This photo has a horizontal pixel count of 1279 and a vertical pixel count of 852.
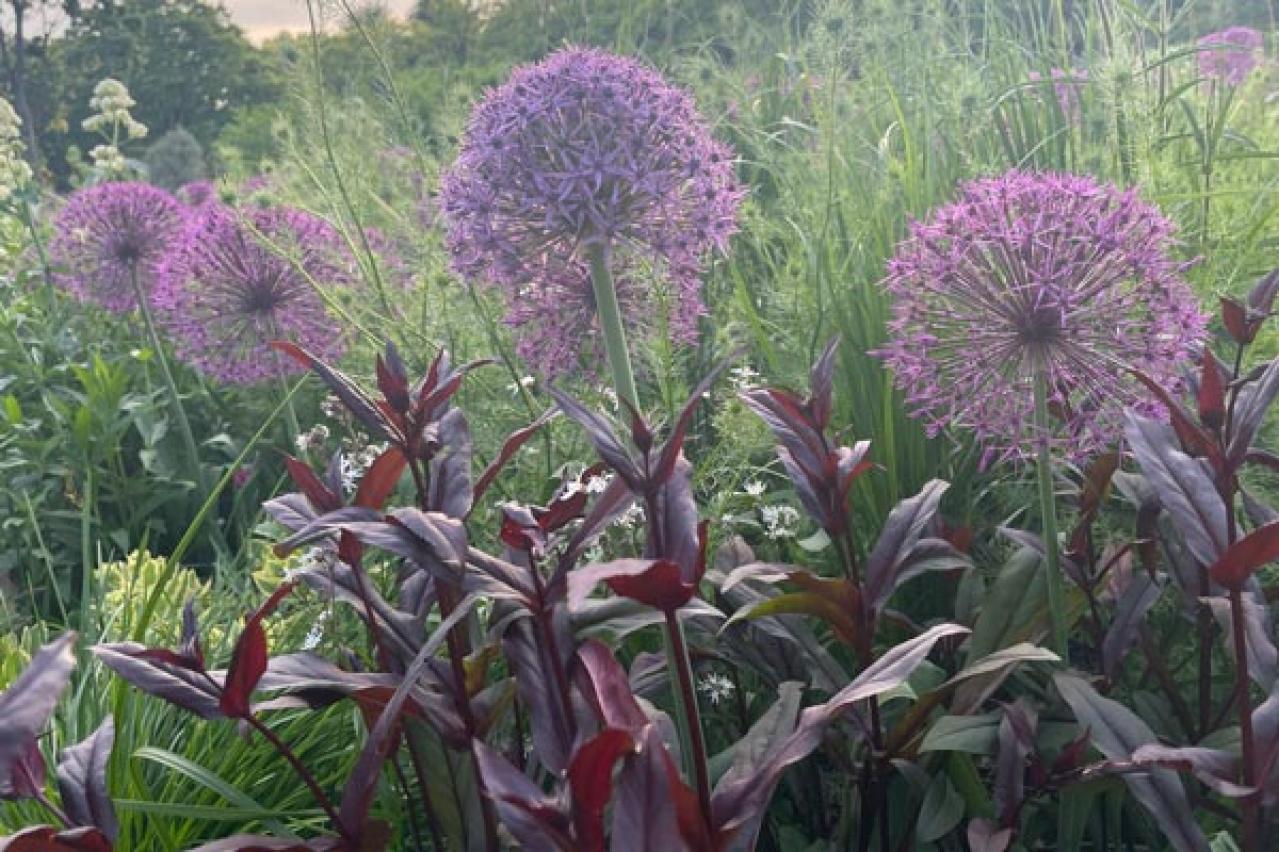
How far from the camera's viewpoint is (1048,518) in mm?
2002

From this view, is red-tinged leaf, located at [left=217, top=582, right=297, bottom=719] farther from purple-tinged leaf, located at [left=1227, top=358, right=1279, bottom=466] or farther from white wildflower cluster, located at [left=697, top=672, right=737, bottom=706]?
purple-tinged leaf, located at [left=1227, top=358, right=1279, bottom=466]

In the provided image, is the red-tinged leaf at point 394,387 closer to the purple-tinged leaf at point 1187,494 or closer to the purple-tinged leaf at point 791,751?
the purple-tinged leaf at point 791,751

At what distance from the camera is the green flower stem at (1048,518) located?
6.60 feet

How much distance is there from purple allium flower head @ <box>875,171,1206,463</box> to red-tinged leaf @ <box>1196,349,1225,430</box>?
0.28m

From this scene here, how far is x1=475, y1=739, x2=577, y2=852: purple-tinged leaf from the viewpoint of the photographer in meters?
1.43

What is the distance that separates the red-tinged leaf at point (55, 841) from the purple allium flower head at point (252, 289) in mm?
2588

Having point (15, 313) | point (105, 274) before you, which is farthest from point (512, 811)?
point (15, 313)

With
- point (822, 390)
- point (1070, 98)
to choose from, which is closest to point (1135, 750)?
point (822, 390)

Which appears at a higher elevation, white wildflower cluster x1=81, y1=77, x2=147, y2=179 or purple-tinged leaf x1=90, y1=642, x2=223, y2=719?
white wildflower cluster x1=81, y1=77, x2=147, y2=179

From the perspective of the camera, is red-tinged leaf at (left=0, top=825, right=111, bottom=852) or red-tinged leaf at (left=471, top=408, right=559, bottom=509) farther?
red-tinged leaf at (left=471, top=408, right=559, bottom=509)

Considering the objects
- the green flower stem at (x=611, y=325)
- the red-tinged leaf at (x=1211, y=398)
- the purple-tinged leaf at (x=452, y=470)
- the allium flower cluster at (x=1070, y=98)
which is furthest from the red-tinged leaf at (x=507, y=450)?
the allium flower cluster at (x=1070, y=98)

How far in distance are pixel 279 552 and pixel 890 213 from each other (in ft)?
6.82

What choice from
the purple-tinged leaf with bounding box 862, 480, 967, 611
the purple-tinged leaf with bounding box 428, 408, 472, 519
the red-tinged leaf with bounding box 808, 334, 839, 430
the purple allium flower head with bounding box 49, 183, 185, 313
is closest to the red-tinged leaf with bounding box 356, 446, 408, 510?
the purple-tinged leaf with bounding box 428, 408, 472, 519

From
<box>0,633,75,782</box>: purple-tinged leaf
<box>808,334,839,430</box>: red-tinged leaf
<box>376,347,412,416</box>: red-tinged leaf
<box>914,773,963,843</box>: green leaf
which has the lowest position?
<box>914,773,963,843</box>: green leaf
